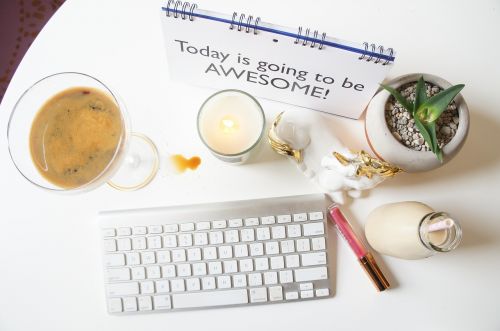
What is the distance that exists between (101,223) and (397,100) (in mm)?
500

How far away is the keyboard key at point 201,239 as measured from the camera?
0.71 metres

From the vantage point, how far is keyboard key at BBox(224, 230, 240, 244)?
2.31 feet

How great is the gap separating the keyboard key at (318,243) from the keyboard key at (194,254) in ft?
0.61

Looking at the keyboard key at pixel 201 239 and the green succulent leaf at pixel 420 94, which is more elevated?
the green succulent leaf at pixel 420 94

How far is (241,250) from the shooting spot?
2.31ft

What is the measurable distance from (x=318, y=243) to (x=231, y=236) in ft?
0.46

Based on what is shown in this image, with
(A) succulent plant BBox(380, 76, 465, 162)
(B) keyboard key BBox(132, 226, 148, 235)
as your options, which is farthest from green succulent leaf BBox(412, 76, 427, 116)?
(B) keyboard key BBox(132, 226, 148, 235)

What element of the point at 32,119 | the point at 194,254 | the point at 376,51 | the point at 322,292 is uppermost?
the point at 32,119

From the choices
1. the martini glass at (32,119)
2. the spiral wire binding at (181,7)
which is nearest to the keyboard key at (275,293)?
the martini glass at (32,119)

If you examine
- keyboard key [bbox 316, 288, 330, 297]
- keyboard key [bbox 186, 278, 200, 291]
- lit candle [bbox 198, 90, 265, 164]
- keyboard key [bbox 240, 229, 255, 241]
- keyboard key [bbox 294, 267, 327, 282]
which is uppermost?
lit candle [bbox 198, 90, 265, 164]

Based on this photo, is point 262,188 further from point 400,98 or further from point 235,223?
point 400,98

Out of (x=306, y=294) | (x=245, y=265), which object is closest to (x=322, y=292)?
(x=306, y=294)

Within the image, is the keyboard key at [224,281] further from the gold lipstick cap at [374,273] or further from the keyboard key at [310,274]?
the gold lipstick cap at [374,273]

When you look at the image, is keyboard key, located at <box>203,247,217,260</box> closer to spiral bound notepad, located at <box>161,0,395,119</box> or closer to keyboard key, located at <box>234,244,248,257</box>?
keyboard key, located at <box>234,244,248,257</box>
